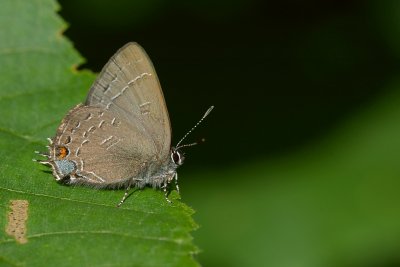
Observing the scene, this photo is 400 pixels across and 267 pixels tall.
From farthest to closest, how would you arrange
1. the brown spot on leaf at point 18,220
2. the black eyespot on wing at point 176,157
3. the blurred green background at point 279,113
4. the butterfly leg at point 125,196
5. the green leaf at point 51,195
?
1. the blurred green background at point 279,113
2. the black eyespot on wing at point 176,157
3. the butterfly leg at point 125,196
4. the brown spot on leaf at point 18,220
5. the green leaf at point 51,195

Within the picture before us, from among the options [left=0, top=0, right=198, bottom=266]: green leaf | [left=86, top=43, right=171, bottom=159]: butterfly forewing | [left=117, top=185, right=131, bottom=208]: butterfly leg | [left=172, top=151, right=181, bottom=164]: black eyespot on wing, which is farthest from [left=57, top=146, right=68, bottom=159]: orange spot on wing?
[left=172, top=151, right=181, bottom=164]: black eyespot on wing

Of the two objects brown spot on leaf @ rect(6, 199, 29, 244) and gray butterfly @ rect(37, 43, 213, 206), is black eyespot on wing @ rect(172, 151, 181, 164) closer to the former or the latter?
gray butterfly @ rect(37, 43, 213, 206)

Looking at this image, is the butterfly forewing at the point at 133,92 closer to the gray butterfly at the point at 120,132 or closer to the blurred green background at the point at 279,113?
the gray butterfly at the point at 120,132

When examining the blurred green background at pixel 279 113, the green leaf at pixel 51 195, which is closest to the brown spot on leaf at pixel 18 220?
the green leaf at pixel 51 195

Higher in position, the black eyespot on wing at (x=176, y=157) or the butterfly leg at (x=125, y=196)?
the black eyespot on wing at (x=176, y=157)

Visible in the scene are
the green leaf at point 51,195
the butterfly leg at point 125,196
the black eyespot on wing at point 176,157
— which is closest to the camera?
the green leaf at point 51,195

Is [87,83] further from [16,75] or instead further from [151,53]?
[151,53]

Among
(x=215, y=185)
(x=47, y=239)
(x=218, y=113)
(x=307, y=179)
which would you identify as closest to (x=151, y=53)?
(x=218, y=113)

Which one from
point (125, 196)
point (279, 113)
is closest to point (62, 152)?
point (125, 196)

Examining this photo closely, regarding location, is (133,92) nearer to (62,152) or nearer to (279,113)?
(62,152)
